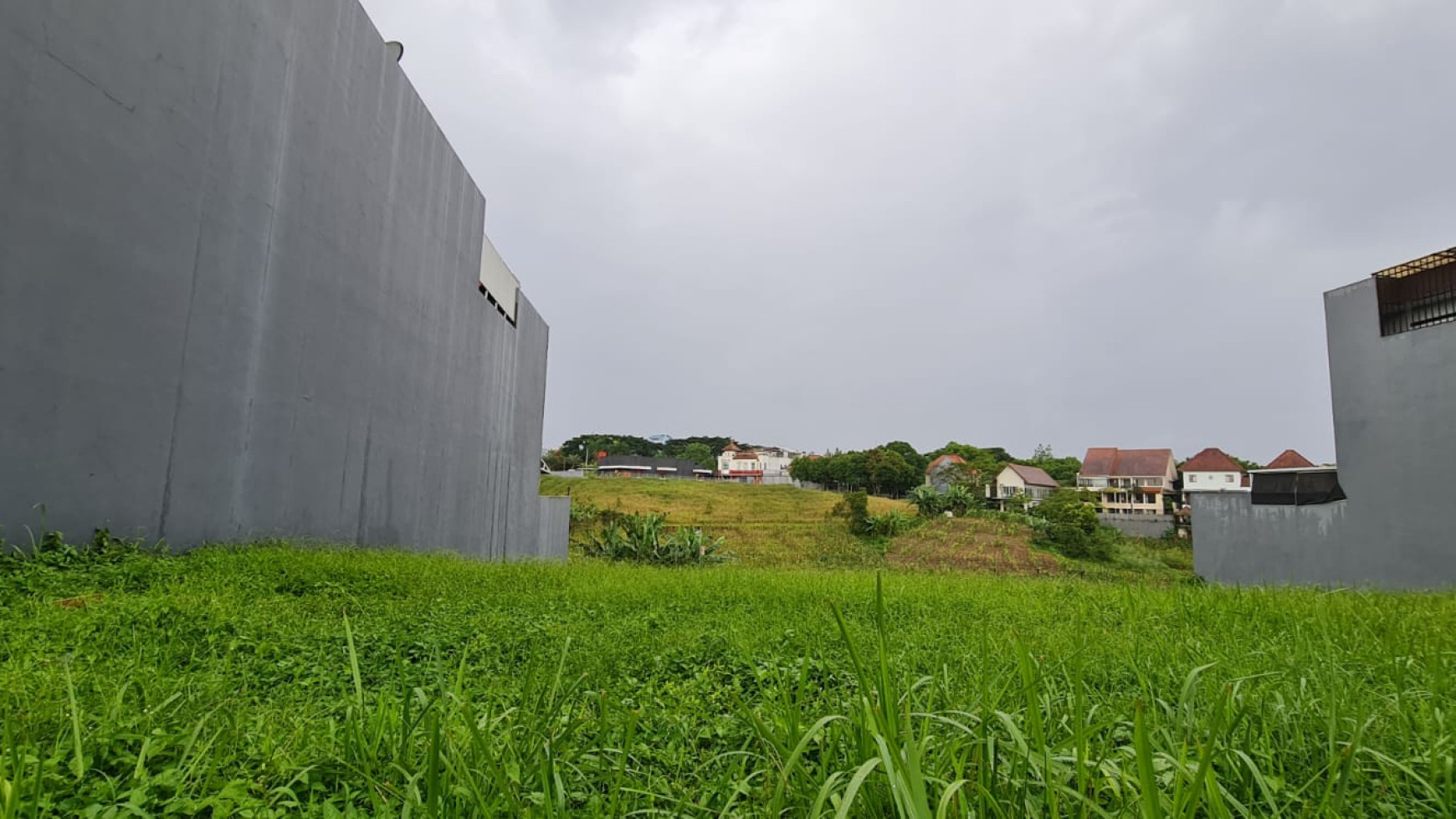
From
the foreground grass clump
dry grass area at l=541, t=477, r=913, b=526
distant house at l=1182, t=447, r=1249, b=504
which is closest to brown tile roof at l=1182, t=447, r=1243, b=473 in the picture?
distant house at l=1182, t=447, r=1249, b=504

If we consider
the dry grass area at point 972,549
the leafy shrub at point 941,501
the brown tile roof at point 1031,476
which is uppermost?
the brown tile roof at point 1031,476

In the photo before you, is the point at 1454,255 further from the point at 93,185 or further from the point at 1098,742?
the point at 93,185

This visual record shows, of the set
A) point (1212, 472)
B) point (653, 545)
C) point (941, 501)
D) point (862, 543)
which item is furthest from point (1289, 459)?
point (653, 545)

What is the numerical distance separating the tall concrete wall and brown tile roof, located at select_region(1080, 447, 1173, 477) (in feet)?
140

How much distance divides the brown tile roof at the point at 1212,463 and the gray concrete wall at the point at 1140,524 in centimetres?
1606

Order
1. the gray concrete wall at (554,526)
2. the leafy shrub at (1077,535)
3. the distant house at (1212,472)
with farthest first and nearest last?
the distant house at (1212,472), the leafy shrub at (1077,535), the gray concrete wall at (554,526)

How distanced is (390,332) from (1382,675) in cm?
904

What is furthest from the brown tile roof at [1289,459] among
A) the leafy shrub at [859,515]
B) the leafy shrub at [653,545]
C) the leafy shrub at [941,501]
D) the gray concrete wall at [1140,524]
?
the leafy shrub at [653,545]

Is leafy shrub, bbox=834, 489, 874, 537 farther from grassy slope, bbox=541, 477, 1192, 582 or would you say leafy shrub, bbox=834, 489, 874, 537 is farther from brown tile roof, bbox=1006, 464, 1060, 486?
brown tile roof, bbox=1006, 464, 1060, 486

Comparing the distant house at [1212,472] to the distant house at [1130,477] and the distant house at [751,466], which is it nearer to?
the distant house at [1130,477]

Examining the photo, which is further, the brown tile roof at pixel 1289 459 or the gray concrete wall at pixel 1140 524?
the brown tile roof at pixel 1289 459

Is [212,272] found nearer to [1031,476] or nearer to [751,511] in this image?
[751,511]

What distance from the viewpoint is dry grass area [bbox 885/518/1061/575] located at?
17344 mm

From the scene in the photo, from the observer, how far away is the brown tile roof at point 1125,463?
39.7 m
